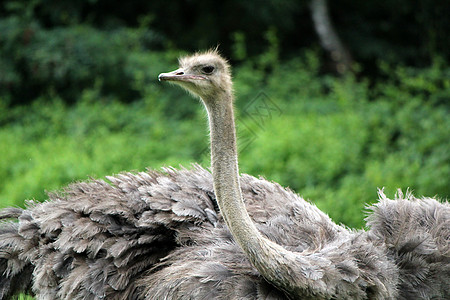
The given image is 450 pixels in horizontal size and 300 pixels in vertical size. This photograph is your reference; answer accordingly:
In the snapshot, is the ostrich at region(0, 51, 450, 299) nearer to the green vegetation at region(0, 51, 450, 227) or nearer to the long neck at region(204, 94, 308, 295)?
the long neck at region(204, 94, 308, 295)

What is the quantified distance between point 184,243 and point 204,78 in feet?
3.13

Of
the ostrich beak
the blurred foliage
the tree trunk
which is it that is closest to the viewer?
the ostrich beak

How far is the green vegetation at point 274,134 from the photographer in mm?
5836

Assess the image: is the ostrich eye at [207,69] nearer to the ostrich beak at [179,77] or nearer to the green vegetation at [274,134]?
the ostrich beak at [179,77]

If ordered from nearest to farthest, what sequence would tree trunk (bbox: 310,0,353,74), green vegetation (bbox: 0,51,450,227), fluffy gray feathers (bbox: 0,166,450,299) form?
fluffy gray feathers (bbox: 0,166,450,299) → green vegetation (bbox: 0,51,450,227) → tree trunk (bbox: 310,0,353,74)

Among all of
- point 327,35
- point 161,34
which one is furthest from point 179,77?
point 327,35

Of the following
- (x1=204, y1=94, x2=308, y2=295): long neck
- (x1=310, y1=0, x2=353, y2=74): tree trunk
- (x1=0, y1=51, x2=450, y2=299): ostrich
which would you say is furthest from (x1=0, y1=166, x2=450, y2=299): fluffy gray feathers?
(x1=310, y1=0, x2=353, y2=74): tree trunk

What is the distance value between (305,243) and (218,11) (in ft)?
22.0

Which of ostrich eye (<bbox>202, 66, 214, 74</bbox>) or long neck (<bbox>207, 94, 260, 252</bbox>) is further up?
ostrich eye (<bbox>202, 66, 214, 74</bbox>)

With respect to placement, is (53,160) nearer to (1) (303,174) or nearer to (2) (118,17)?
(1) (303,174)

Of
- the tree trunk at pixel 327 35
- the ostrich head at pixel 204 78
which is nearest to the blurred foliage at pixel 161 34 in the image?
the tree trunk at pixel 327 35

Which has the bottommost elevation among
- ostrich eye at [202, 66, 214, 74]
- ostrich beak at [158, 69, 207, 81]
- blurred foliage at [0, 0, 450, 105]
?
ostrich beak at [158, 69, 207, 81]

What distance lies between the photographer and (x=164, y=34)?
362 inches

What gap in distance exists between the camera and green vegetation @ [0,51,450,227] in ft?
19.1
